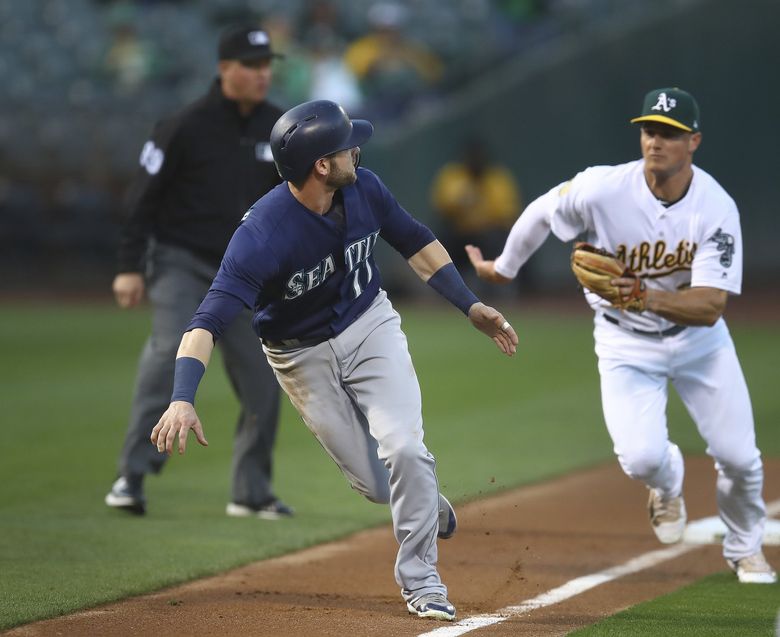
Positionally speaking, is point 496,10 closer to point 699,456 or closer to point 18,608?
point 699,456

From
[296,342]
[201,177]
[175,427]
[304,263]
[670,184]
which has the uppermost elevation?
[201,177]

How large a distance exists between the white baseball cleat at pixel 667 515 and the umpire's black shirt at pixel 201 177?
2616 mm

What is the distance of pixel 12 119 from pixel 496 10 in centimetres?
721

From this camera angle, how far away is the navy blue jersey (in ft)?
15.9

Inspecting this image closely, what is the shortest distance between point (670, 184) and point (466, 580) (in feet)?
6.39

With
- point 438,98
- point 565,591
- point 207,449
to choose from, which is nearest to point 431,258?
point 565,591

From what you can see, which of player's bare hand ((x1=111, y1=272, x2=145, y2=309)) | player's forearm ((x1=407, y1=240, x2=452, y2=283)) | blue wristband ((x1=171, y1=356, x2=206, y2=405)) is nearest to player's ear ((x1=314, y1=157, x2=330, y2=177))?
player's forearm ((x1=407, y1=240, x2=452, y2=283))

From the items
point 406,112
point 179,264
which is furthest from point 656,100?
point 406,112

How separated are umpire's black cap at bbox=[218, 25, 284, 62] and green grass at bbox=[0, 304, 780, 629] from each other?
2453mm

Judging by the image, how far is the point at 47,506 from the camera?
7.32m

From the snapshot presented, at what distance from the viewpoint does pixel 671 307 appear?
5.60 metres

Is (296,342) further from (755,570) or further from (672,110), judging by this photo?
(755,570)

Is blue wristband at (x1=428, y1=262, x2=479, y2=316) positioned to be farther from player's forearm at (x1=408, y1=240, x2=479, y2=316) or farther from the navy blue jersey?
the navy blue jersey

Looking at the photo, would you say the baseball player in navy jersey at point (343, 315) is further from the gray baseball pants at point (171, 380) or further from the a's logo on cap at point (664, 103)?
the gray baseball pants at point (171, 380)
